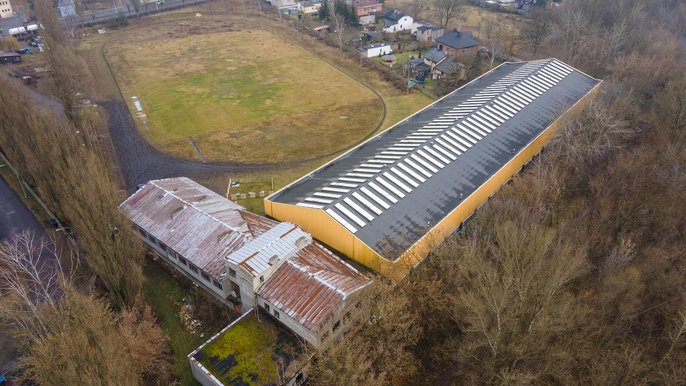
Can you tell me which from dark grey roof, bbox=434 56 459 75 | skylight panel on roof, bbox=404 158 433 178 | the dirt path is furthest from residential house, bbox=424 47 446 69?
skylight panel on roof, bbox=404 158 433 178

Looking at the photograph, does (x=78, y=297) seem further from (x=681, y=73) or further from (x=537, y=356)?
(x=681, y=73)

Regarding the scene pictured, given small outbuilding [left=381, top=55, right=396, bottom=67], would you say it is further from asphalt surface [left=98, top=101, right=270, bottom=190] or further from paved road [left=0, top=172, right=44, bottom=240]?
paved road [left=0, top=172, right=44, bottom=240]

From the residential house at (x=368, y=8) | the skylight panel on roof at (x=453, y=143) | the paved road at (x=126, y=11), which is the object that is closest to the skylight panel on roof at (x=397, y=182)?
the skylight panel on roof at (x=453, y=143)

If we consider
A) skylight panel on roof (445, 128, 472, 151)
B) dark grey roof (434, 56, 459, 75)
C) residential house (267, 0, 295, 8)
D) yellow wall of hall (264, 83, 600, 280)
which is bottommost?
yellow wall of hall (264, 83, 600, 280)

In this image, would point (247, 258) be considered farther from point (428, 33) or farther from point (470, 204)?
point (428, 33)

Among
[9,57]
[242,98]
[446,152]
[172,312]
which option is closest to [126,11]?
[9,57]

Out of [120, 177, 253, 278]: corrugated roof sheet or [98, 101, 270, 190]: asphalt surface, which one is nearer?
[120, 177, 253, 278]: corrugated roof sheet

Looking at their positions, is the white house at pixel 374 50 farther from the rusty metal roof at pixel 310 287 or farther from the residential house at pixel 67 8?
the residential house at pixel 67 8

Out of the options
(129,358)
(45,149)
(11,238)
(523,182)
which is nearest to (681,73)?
(523,182)
